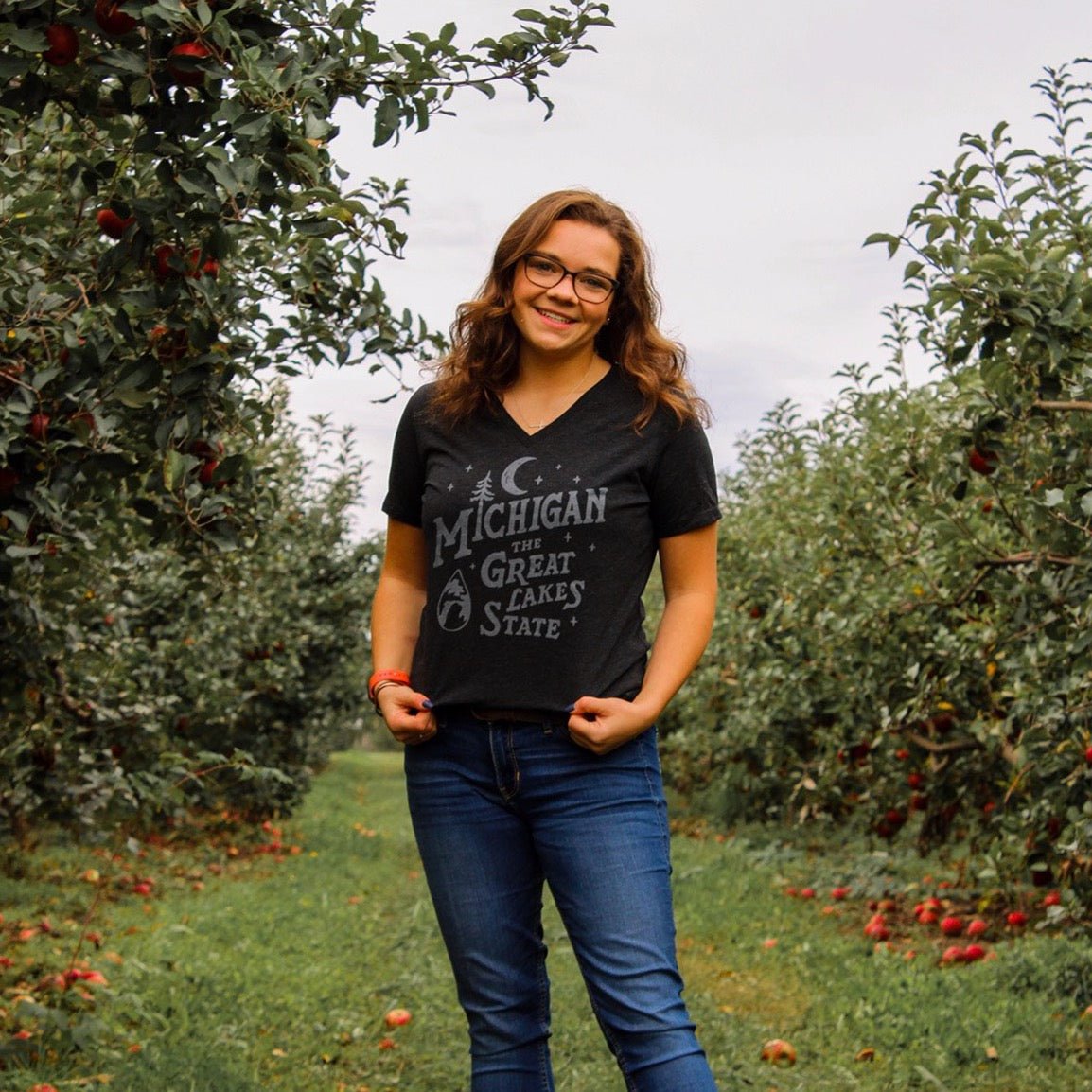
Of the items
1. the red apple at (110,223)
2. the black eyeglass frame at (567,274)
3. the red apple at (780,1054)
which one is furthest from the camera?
the red apple at (780,1054)

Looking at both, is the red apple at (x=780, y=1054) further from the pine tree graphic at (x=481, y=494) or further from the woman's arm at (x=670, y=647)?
the pine tree graphic at (x=481, y=494)

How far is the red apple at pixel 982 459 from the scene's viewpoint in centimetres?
333

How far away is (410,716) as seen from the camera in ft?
6.93

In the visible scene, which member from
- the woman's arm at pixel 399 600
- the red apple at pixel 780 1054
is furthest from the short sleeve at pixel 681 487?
the red apple at pixel 780 1054

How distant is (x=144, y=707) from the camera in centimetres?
467

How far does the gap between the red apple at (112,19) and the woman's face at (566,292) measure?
0.78 m

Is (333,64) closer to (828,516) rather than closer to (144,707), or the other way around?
(144,707)

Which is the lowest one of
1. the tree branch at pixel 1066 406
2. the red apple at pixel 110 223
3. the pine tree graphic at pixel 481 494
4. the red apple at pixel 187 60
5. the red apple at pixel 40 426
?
the pine tree graphic at pixel 481 494

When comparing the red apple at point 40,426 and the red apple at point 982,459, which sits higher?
the red apple at point 982,459

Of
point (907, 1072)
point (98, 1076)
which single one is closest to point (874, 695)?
point (907, 1072)

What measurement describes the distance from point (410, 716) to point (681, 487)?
0.57 meters

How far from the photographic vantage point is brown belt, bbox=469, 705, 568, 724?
6.72ft

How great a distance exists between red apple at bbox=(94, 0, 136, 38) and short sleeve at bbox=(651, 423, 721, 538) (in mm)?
1138

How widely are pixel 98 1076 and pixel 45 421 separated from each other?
77.1 inches
